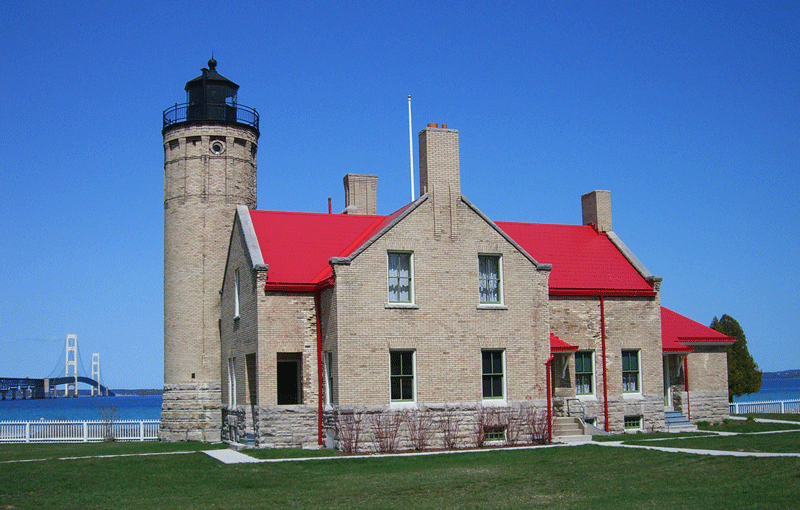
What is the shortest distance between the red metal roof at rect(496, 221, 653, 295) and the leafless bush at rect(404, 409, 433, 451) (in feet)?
22.0

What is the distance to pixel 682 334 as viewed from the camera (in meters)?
31.1

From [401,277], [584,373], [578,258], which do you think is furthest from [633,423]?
[401,277]

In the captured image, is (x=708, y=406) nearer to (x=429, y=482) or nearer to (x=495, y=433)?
(x=495, y=433)

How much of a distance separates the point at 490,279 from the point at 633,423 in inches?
303

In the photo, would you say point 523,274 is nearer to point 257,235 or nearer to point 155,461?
point 257,235

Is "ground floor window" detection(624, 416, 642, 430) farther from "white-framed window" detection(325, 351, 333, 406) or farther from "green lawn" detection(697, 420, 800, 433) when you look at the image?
"white-framed window" detection(325, 351, 333, 406)

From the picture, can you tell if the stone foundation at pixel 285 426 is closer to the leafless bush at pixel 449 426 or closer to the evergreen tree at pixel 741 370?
the leafless bush at pixel 449 426

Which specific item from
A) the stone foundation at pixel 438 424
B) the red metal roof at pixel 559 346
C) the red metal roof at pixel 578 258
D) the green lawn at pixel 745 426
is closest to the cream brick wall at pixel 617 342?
the red metal roof at pixel 578 258

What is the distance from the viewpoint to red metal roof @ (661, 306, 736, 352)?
29.9 meters

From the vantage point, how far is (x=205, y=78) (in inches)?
1350

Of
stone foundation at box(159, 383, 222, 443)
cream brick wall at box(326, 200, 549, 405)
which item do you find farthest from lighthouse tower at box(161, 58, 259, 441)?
cream brick wall at box(326, 200, 549, 405)

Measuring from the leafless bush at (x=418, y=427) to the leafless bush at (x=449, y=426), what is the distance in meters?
0.40

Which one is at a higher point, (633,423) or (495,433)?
(495,433)

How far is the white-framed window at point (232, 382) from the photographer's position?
28031mm
